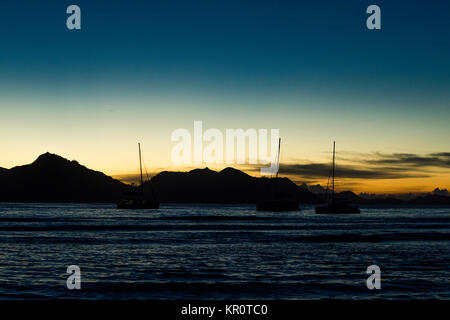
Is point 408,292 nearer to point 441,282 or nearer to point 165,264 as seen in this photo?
point 441,282

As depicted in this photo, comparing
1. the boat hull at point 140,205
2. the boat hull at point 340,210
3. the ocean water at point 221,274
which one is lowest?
the boat hull at point 140,205

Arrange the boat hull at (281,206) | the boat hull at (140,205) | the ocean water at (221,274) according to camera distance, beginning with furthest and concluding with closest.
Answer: the boat hull at (140,205) < the boat hull at (281,206) < the ocean water at (221,274)

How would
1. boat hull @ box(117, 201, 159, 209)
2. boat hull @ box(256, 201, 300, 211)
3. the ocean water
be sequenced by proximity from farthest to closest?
boat hull @ box(117, 201, 159, 209) < boat hull @ box(256, 201, 300, 211) < the ocean water

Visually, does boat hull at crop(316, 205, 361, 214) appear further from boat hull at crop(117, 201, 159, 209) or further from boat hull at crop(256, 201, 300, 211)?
boat hull at crop(117, 201, 159, 209)

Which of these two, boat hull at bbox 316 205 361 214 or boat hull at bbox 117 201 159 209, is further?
boat hull at bbox 117 201 159 209

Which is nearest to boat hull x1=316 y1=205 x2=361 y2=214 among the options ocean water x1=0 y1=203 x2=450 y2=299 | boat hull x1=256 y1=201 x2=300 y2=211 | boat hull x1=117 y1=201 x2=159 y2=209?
boat hull x1=256 y1=201 x2=300 y2=211

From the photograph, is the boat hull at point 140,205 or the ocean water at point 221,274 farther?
the boat hull at point 140,205

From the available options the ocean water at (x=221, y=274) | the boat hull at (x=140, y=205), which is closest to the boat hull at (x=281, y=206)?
the boat hull at (x=140, y=205)

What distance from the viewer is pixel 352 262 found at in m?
32.0

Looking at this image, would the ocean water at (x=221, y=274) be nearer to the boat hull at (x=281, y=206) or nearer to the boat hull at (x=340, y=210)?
the boat hull at (x=340, y=210)

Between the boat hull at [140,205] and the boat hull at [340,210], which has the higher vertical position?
the boat hull at [340,210]

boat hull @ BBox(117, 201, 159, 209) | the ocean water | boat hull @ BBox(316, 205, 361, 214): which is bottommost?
boat hull @ BBox(117, 201, 159, 209)

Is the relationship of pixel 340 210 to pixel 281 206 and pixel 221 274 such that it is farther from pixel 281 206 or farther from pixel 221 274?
pixel 221 274

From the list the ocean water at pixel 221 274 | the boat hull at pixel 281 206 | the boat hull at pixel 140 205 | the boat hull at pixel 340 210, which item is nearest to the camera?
the ocean water at pixel 221 274
